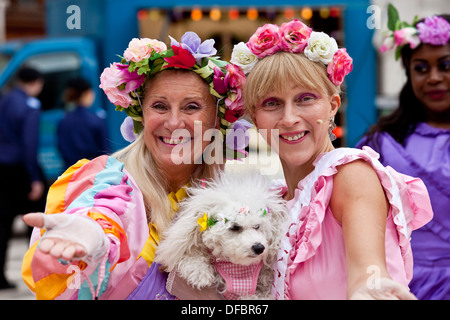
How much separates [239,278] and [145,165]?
0.63 meters

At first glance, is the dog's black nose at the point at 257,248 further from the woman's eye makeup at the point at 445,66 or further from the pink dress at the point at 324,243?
the woman's eye makeup at the point at 445,66

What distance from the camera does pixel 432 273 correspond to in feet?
9.82

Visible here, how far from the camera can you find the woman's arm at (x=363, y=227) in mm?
1547

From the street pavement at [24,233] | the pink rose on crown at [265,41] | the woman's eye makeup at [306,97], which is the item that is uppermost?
the pink rose on crown at [265,41]

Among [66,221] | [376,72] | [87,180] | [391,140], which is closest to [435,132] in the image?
[391,140]

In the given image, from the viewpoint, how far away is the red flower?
7.13 ft

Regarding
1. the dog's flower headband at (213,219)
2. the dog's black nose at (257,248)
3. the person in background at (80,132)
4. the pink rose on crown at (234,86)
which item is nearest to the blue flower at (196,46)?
the pink rose on crown at (234,86)

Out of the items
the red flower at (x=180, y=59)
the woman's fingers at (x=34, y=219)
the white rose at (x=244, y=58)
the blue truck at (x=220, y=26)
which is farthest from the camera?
the blue truck at (x=220, y=26)

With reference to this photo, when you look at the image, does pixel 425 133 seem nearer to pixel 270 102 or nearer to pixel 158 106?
pixel 270 102

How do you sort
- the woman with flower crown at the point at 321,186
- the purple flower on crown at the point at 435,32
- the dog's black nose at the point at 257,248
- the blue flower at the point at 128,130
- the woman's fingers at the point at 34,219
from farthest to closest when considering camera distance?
the purple flower on crown at the point at 435,32, the blue flower at the point at 128,130, the dog's black nose at the point at 257,248, the woman with flower crown at the point at 321,186, the woman's fingers at the point at 34,219

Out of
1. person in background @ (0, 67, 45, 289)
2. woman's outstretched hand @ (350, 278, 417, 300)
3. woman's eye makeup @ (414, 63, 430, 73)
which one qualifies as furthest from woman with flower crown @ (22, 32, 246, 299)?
person in background @ (0, 67, 45, 289)

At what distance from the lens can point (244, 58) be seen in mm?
2064

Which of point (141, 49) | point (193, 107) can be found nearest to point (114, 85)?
point (141, 49)
